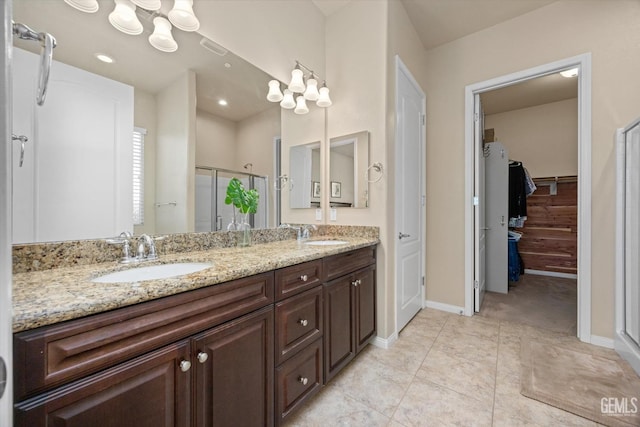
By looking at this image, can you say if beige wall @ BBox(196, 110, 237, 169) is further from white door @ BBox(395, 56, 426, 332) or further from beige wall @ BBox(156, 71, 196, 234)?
white door @ BBox(395, 56, 426, 332)

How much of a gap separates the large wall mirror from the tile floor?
48.0 inches

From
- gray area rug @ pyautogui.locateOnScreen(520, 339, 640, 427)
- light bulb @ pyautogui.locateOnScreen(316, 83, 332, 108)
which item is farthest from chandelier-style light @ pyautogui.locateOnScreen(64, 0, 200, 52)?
gray area rug @ pyautogui.locateOnScreen(520, 339, 640, 427)

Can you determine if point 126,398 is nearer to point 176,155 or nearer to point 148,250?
point 148,250

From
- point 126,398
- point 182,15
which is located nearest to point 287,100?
point 182,15

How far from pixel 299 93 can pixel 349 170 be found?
2.56 ft

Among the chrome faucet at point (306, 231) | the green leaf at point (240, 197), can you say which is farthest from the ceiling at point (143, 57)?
the chrome faucet at point (306, 231)

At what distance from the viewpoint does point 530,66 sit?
7.95 feet

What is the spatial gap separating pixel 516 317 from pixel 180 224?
3.12 meters

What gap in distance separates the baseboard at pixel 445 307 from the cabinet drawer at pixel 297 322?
6.35ft

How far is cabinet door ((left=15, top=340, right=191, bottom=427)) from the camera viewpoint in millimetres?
605

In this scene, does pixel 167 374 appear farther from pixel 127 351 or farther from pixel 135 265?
pixel 135 265

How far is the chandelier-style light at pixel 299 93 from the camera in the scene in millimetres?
2008

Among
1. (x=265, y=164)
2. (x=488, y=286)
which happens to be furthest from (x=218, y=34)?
(x=488, y=286)

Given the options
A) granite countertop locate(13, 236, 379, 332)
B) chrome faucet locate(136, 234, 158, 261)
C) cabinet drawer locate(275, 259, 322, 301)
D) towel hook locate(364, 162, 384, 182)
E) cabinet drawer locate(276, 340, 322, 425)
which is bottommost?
cabinet drawer locate(276, 340, 322, 425)
